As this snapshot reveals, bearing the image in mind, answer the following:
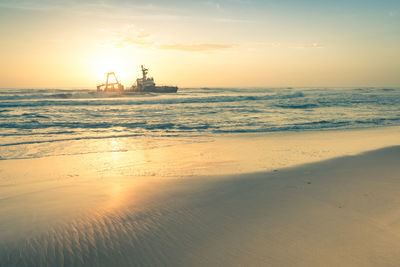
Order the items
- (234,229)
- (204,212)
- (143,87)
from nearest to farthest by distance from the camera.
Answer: (234,229) < (204,212) < (143,87)

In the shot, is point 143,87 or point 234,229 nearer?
point 234,229

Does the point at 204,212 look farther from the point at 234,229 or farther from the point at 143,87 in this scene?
the point at 143,87

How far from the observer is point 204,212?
147 inches

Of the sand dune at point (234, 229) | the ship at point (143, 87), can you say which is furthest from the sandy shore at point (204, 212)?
the ship at point (143, 87)

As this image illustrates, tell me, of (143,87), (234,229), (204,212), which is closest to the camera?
(234,229)

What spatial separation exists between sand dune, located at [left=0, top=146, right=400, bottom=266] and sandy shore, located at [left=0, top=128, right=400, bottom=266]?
0.5 inches

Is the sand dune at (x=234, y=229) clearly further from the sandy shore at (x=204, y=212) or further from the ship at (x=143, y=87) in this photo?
the ship at (x=143, y=87)

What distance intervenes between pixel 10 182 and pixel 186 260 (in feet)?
16.1

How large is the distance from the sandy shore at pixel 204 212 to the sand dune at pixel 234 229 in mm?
14

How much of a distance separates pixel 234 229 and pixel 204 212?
0.66m

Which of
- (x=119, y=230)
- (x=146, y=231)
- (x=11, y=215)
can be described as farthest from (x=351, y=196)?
(x=11, y=215)

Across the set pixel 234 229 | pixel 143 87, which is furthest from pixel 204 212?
pixel 143 87

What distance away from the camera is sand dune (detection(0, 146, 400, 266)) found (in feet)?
8.77

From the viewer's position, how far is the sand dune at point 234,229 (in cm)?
267
